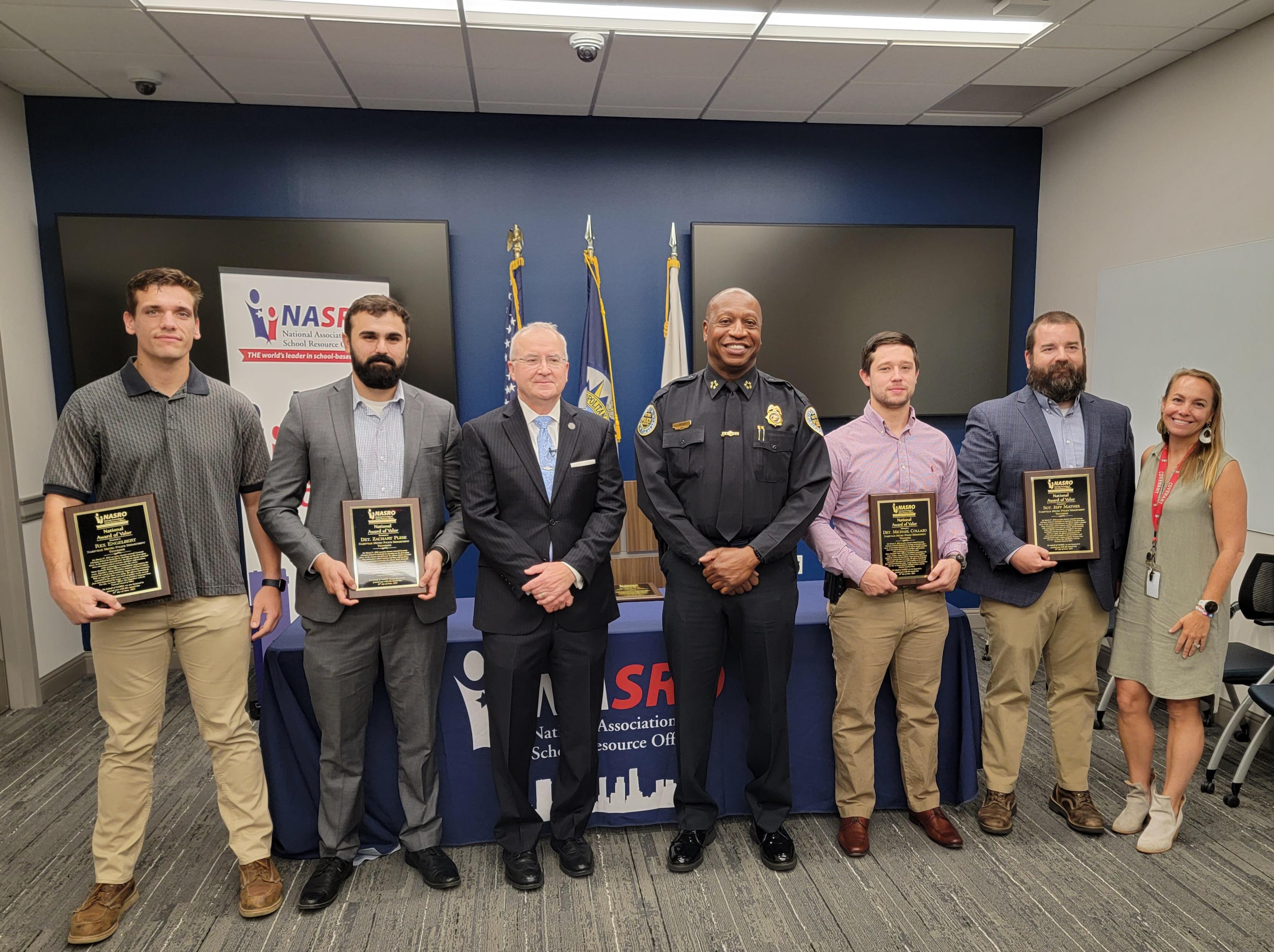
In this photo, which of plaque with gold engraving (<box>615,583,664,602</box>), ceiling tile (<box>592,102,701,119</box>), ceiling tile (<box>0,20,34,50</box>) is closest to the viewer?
ceiling tile (<box>0,20,34,50</box>)

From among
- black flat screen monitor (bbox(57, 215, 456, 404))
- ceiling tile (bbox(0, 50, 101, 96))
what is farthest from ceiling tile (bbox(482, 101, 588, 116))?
ceiling tile (bbox(0, 50, 101, 96))

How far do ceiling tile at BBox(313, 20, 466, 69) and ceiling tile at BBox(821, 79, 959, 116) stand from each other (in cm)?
206

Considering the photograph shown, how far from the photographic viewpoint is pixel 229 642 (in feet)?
7.39

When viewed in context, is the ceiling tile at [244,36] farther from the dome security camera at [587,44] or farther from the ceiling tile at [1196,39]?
the ceiling tile at [1196,39]

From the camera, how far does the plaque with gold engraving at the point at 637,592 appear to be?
12.4 feet

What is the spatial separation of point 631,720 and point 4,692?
3384 millimetres

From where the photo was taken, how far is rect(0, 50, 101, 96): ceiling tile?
11.7ft

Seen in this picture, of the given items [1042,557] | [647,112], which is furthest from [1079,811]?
[647,112]

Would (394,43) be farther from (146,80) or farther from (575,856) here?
(575,856)

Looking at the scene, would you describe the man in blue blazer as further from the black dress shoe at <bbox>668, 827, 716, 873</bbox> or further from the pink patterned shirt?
the black dress shoe at <bbox>668, 827, 716, 873</bbox>

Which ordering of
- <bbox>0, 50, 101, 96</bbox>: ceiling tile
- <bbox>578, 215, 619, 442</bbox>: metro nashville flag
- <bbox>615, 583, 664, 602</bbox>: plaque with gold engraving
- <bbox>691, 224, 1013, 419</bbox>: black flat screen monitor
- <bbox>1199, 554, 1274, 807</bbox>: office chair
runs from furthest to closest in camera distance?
1. <bbox>691, 224, 1013, 419</bbox>: black flat screen monitor
2. <bbox>578, 215, 619, 442</bbox>: metro nashville flag
3. <bbox>615, 583, 664, 602</bbox>: plaque with gold engraving
4. <bbox>0, 50, 101, 96</bbox>: ceiling tile
5. <bbox>1199, 554, 1274, 807</bbox>: office chair

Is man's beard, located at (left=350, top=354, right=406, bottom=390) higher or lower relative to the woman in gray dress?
higher

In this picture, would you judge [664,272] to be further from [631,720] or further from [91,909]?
[91,909]

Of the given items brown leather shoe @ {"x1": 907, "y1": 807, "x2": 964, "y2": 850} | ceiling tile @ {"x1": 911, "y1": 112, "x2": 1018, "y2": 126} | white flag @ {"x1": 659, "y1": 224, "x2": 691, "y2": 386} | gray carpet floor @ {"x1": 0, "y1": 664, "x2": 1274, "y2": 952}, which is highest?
ceiling tile @ {"x1": 911, "y1": 112, "x2": 1018, "y2": 126}
